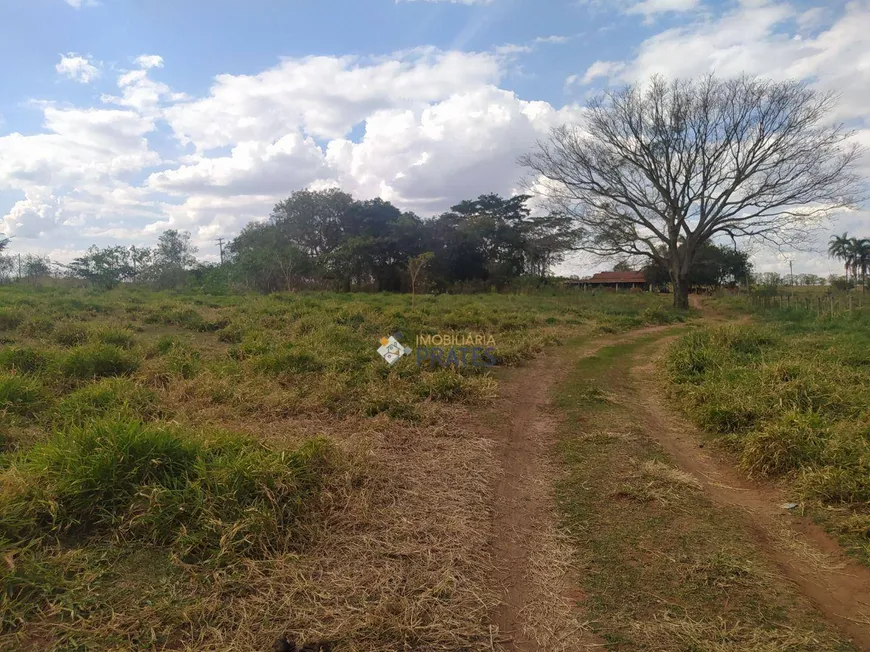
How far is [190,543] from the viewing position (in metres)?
2.74

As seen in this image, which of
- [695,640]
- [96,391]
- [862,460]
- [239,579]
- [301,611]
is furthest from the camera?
[96,391]

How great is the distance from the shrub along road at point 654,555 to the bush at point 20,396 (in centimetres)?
443

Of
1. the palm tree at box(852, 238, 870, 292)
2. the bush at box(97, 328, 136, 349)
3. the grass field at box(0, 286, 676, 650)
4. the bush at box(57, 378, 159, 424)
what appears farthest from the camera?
the palm tree at box(852, 238, 870, 292)

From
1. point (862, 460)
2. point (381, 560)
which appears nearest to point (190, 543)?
point (381, 560)

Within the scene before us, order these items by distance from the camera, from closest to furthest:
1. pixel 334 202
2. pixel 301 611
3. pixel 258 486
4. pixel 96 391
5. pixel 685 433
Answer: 1. pixel 301 611
2. pixel 258 486
3. pixel 96 391
4. pixel 685 433
5. pixel 334 202

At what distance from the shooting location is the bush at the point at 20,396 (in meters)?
4.67

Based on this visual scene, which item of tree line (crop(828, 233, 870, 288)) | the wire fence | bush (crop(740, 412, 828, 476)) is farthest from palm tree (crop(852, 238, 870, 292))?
bush (crop(740, 412, 828, 476))

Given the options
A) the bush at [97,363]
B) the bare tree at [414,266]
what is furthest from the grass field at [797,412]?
the bare tree at [414,266]

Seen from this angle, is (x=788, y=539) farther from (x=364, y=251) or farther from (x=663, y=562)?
(x=364, y=251)

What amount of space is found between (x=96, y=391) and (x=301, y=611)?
3.79 metres

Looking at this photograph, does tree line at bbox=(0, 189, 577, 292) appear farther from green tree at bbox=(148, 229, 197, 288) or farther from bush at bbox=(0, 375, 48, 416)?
bush at bbox=(0, 375, 48, 416)

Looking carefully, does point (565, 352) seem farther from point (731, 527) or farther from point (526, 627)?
point (526, 627)

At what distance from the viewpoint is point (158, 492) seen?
115 inches

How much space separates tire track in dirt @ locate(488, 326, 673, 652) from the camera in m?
2.33
